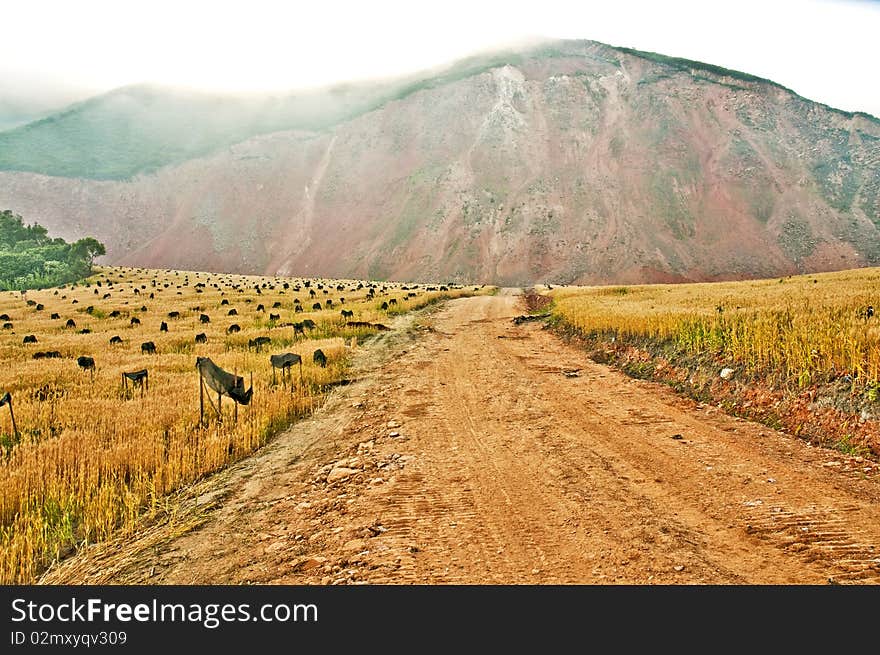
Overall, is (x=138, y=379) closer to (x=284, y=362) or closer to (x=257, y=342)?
(x=284, y=362)

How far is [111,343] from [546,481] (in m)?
19.4

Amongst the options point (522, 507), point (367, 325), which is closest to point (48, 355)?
point (367, 325)

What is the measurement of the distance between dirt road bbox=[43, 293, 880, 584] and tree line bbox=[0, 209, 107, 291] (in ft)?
268

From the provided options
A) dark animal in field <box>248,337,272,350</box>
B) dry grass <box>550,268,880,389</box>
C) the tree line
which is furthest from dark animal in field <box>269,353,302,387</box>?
the tree line

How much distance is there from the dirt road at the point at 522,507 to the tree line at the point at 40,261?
81.8 m

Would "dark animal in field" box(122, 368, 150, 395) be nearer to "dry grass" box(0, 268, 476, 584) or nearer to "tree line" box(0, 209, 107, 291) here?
"dry grass" box(0, 268, 476, 584)

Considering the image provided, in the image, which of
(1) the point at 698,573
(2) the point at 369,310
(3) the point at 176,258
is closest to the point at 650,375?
(1) the point at 698,573

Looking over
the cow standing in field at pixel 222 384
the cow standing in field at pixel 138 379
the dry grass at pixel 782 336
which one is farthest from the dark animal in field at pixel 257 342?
the dry grass at pixel 782 336

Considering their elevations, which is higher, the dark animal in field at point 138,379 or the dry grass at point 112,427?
the dark animal in field at point 138,379

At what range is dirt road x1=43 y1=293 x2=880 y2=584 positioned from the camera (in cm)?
443

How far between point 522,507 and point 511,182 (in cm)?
11540

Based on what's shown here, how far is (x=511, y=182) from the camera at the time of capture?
373 feet

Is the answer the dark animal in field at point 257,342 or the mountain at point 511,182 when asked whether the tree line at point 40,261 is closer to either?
the mountain at point 511,182

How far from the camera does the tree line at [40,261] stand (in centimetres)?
6925
